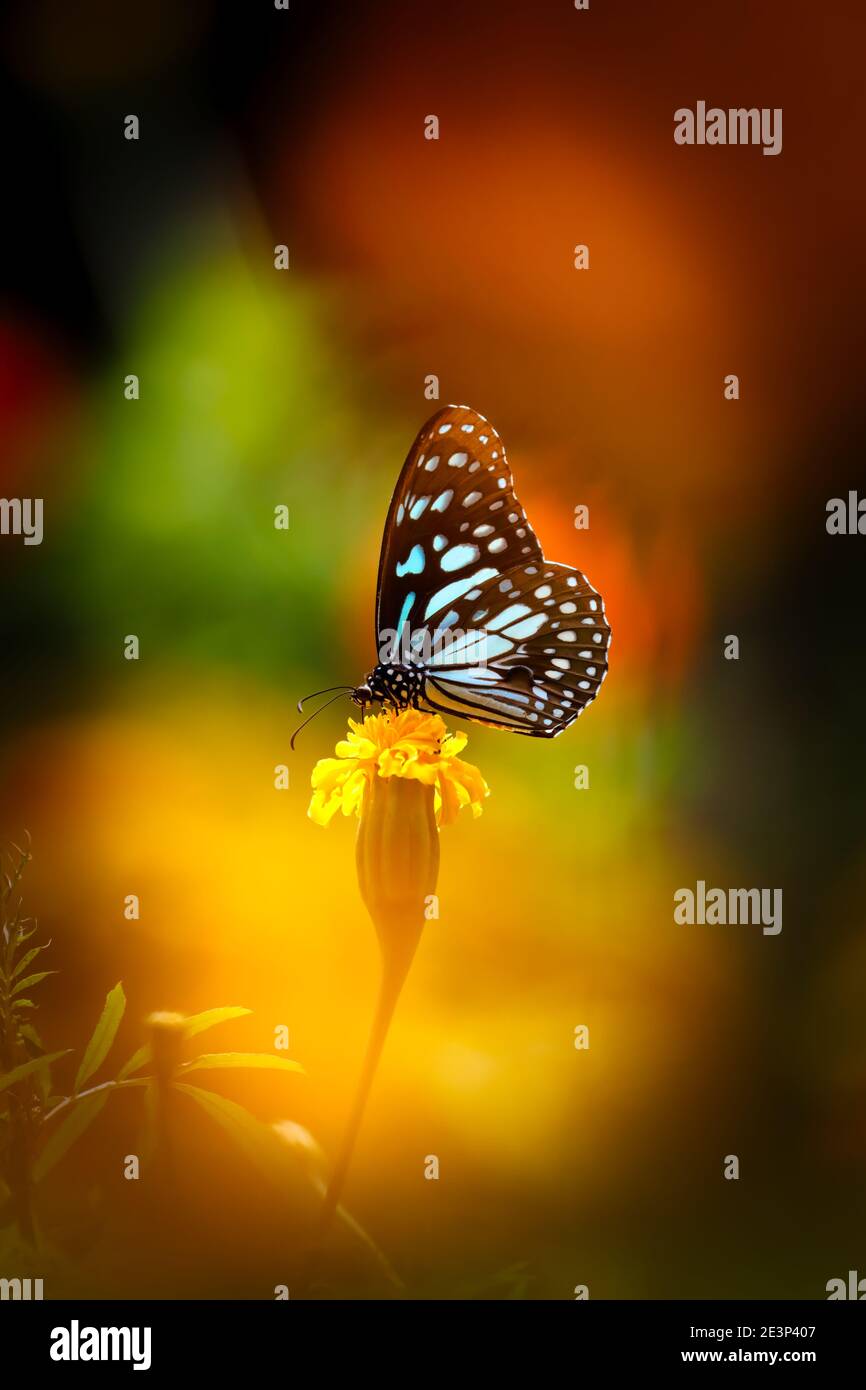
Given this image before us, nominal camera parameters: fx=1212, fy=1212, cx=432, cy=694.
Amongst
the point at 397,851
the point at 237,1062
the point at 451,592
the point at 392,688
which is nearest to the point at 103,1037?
the point at 237,1062

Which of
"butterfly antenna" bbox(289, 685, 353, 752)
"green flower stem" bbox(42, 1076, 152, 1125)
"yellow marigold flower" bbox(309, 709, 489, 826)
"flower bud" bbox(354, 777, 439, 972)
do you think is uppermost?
"butterfly antenna" bbox(289, 685, 353, 752)

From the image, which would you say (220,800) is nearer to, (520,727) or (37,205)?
(520,727)

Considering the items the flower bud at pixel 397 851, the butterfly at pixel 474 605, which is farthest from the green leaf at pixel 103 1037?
the butterfly at pixel 474 605

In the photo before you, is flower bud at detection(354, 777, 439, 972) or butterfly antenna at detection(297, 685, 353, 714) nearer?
flower bud at detection(354, 777, 439, 972)

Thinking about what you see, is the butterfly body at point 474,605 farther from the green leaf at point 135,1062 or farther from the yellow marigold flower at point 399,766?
the green leaf at point 135,1062

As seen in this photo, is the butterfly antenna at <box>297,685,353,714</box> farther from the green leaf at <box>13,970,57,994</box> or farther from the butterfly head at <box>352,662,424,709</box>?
the green leaf at <box>13,970,57,994</box>

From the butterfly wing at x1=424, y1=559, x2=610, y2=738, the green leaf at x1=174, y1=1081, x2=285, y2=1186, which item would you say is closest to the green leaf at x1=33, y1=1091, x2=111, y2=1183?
the green leaf at x1=174, y1=1081, x2=285, y2=1186

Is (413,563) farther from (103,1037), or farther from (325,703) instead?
(103,1037)
